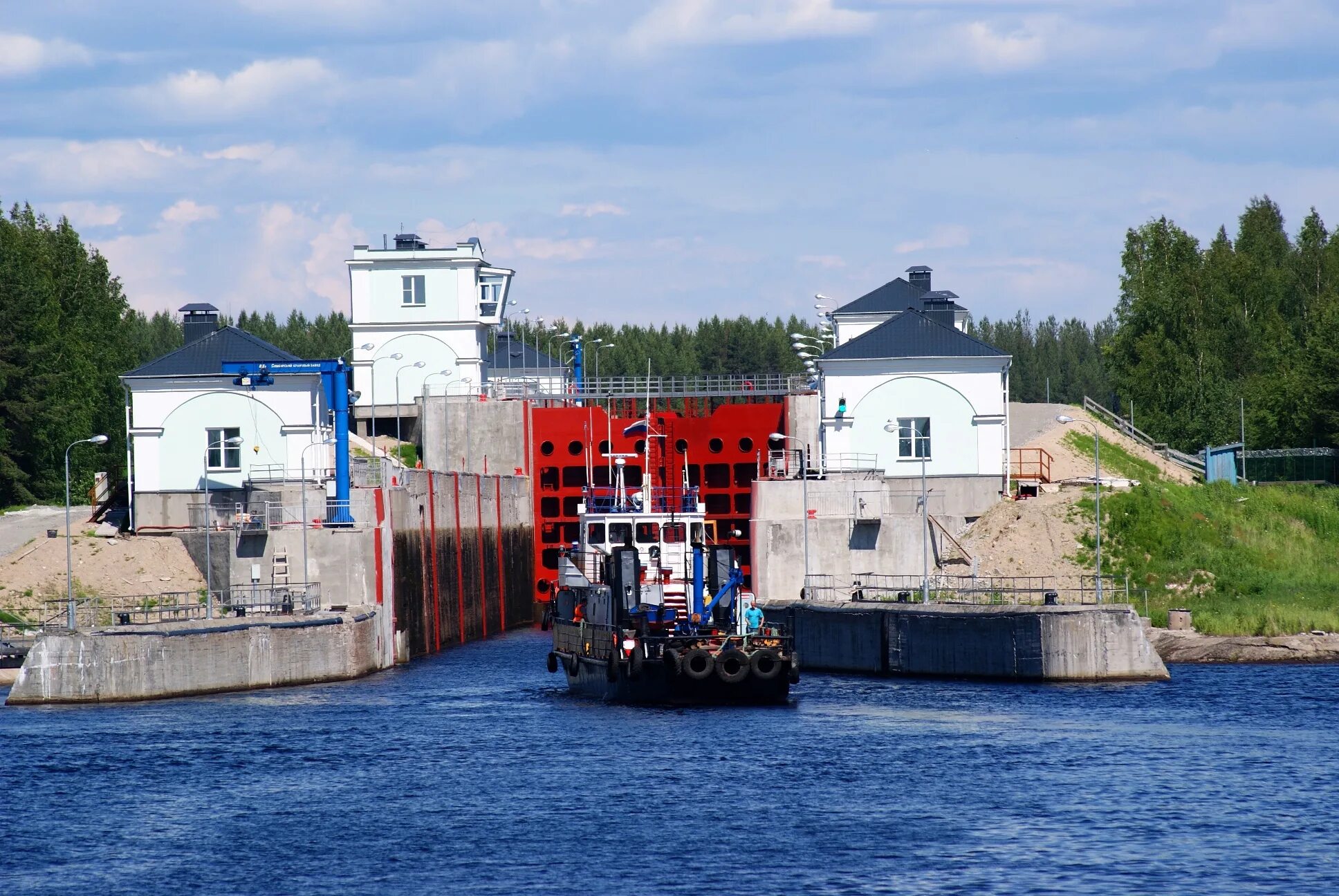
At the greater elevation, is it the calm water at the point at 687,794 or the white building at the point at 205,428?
the white building at the point at 205,428

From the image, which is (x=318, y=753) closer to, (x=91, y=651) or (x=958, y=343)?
(x=91, y=651)

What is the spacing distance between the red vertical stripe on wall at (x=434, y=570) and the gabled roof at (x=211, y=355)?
24.7 ft

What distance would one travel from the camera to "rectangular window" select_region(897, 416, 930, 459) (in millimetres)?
65312

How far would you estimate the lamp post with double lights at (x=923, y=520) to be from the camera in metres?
50.2

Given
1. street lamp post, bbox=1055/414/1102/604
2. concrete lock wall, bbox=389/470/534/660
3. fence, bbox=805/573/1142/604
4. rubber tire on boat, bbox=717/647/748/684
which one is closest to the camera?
rubber tire on boat, bbox=717/647/748/684

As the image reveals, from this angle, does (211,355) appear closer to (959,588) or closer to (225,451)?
(225,451)

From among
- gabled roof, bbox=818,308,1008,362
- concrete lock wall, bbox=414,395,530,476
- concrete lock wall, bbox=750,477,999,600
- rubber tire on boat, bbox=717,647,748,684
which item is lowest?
rubber tire on boat, bbox=717,647,748,684

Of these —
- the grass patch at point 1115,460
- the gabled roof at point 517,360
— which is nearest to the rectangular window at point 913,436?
the grass patch at point 1115,460

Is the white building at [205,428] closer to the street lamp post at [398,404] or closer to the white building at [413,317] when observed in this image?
the street lamp post at [398,404]

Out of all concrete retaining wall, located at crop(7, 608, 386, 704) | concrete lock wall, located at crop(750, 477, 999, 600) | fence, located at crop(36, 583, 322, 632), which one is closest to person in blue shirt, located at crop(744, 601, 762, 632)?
concrete retaining wall, located at crop(7, 608, 386, 704)

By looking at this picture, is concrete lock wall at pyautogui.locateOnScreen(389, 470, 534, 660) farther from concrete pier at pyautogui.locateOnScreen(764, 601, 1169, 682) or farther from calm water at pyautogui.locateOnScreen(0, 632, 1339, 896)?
concrete pier at pyautogui.locateOnScreen(764, 601, 1169, 682)

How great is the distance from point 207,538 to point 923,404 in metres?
29.2

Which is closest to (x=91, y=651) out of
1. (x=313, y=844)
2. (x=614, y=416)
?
(x=313, y=844)

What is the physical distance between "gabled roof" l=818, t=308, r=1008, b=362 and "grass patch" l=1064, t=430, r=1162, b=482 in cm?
869
